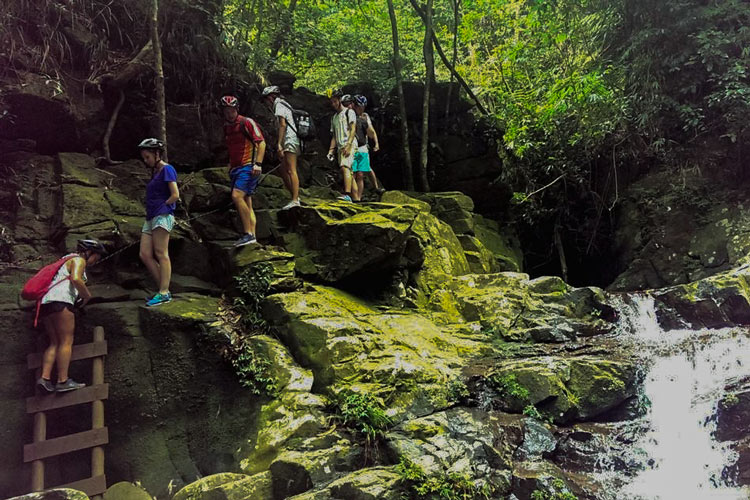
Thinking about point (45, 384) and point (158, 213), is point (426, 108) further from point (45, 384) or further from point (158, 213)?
point (45, 384)

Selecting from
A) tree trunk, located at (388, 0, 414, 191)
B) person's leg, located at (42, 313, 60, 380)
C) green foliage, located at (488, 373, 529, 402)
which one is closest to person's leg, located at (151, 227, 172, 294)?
person's leg, located at (42, 313, 60, 380)

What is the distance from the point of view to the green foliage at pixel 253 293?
22.0 ft

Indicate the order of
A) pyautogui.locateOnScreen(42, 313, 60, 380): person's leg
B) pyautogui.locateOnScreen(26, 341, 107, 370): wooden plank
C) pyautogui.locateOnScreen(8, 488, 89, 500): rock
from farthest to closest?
1. pyautogui.locateOnScreen(26, 341, 107, 370): wooden plank
2. pyautogui.locateOnScreen(42, 313, 60, 380): person's leg
3. pyautogui.locateOnScreen(8, 488, 89, 500): rock

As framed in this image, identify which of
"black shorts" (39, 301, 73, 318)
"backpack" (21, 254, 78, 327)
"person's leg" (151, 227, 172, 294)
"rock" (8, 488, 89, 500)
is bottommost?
"rock" (8, 488, 89, 500)

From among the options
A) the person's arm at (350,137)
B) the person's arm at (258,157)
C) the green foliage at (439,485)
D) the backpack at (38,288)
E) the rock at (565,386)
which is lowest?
the green foliage at (439,485)

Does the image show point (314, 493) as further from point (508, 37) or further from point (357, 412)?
point (508, 37)

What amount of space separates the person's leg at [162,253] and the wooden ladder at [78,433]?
1.09 meters

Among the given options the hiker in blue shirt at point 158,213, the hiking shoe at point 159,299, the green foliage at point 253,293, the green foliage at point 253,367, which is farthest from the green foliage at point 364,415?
the hiker in blue shirt at point 158,213

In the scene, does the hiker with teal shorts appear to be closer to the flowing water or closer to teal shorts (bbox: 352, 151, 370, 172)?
teal shorts (bbox: 352, 151, 370, 172)

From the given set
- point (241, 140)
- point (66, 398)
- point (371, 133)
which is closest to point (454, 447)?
point (66, 398)

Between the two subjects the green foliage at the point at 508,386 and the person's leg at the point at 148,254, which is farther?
the person's leg at the point at 148,254

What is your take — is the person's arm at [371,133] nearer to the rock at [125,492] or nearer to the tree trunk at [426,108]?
the tree trunk at [426,108]

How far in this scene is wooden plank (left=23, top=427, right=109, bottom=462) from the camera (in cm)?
507

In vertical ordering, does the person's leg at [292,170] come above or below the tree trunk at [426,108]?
below
